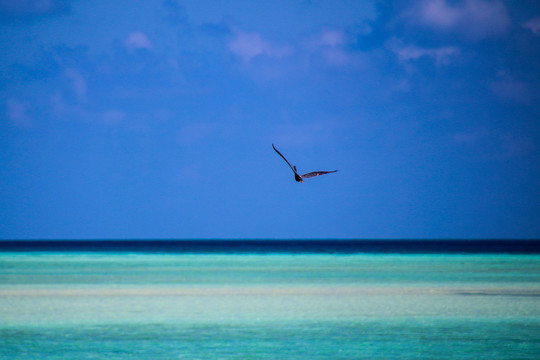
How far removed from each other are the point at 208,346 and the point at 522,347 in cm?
490

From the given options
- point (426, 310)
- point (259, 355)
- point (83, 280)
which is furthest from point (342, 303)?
point (83, 280)

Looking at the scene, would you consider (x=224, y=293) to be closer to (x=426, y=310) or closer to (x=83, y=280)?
(x=426, y=310)

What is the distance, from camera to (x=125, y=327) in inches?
571

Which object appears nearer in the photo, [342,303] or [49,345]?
[49,345]

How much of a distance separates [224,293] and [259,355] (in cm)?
1051

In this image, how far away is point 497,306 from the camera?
1803 cm

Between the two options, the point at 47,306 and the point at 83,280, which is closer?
the point at 47,306

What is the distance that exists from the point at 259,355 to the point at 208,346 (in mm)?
1128

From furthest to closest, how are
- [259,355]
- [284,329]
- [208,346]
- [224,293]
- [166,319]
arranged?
[224,293] → [166,319] → [284,329] → [208,346] → [259,355]

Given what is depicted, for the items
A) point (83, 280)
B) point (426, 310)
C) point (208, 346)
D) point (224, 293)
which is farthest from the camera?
point (83, 280)

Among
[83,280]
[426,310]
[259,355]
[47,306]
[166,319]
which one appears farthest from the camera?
[83,280]

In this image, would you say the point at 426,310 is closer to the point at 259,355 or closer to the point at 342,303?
the point at 342,303

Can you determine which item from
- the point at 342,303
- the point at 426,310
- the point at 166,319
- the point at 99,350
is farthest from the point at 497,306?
the point at 99,350

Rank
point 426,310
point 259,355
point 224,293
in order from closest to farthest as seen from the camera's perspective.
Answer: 1. point 259,355
2. point 426,310
3. point 224,293
